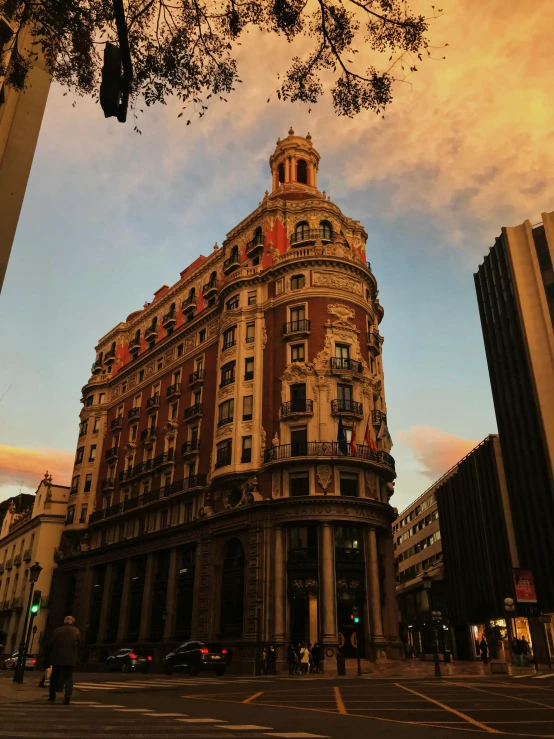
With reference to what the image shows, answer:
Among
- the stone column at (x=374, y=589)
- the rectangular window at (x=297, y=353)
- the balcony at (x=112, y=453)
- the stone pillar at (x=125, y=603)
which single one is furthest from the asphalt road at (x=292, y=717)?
the balcony at (x=112, y=453)

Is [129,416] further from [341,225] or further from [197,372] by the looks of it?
[341,225]

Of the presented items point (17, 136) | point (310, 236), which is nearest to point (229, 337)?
point (310, 236)

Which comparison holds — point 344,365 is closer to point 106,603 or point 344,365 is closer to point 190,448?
point 190,448

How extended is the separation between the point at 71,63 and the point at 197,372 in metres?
41.0

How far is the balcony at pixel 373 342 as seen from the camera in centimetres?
4547

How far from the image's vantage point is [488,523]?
6156cm

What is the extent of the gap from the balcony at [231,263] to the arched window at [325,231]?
7.97 metres

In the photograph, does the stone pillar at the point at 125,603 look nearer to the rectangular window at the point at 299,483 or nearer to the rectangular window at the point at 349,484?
the rectangular window at the point at 299,483

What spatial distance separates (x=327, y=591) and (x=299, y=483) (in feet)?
23.4

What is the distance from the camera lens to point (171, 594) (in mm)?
45000

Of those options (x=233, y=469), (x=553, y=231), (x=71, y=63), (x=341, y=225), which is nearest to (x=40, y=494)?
(x=233, y=469)

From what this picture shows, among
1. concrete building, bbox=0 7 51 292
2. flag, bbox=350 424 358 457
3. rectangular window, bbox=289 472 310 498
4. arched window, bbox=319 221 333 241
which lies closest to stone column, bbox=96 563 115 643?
rectangular window, bbox=289 472 310 498

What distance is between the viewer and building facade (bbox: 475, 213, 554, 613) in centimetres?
5078

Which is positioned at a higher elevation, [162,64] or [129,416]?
[129,416]
